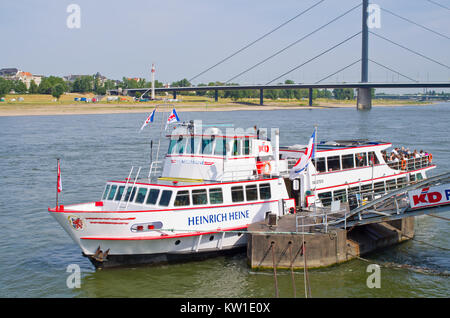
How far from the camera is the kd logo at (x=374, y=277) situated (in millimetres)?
16234

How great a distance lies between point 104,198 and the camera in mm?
17906

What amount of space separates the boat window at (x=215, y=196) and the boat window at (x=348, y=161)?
5.84m

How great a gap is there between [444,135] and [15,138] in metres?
47.2


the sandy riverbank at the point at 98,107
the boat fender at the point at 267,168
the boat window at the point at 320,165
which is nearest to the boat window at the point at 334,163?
the boat window at the point at 320,165

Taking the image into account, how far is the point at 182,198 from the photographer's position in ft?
54.9

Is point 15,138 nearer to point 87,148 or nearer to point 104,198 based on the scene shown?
point 87,148

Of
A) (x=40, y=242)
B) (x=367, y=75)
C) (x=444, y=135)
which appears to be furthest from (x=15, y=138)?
(x=367, y=75)

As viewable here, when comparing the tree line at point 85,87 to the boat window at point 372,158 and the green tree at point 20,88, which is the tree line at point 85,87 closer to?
the green tree at point 20,88

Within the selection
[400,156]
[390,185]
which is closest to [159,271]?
[390,185]

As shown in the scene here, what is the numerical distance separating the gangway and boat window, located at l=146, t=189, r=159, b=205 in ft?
14.9

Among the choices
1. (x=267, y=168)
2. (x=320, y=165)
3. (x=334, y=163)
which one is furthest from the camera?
(x=334, y=163)

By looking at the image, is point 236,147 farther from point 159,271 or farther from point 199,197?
point 159,271

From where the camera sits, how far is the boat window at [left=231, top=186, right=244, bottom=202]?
17.6 m

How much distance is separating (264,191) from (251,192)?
514 millimetres
